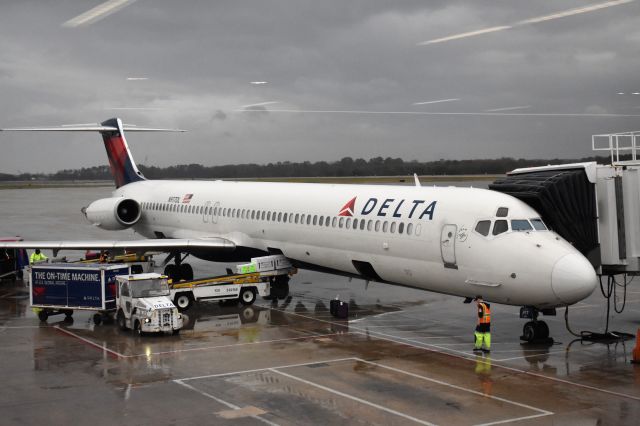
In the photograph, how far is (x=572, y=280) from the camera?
15930 mm

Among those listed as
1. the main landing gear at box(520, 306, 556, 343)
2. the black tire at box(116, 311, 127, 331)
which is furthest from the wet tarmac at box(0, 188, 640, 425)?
the main landing gear at box(520, 306, 556, 343)

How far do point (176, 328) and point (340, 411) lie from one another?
26.0 ft

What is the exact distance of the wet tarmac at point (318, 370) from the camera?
12.4 metres

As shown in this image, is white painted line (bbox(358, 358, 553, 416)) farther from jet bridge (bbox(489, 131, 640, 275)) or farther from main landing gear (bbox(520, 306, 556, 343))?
jet bridge (bbox(489, 131, 640, 275))

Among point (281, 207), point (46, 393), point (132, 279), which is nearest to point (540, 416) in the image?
point (46, 393)

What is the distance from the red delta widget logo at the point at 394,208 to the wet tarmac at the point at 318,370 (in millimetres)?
3016

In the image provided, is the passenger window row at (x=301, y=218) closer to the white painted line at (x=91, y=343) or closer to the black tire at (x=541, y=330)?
the black tire at (x=541, y=330)

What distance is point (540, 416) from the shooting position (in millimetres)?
12117

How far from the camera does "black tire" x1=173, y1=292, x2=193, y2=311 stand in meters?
22.7

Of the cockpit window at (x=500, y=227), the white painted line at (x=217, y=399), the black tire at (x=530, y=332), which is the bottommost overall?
the white painted line at (x=217, y=399)

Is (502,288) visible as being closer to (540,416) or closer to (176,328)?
(540,416)

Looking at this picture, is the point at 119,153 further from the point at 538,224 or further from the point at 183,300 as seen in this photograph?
the point at 538,224

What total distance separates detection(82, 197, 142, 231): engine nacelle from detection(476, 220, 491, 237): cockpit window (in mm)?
19857

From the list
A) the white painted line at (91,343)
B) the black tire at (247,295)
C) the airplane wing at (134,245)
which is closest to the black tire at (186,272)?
the airplane wing at (134,245)
